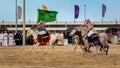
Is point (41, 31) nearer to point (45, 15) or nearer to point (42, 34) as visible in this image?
point (42, 34)

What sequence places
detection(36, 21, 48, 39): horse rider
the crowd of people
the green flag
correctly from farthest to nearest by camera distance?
the crowd of people < the green flag < detection(36, 21, 48, 39): horse rider

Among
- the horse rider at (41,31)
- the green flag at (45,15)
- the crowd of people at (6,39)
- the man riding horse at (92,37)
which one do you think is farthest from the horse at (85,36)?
the crowd of people at (6,39)

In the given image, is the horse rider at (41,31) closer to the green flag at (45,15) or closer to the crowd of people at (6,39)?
the green flag at (45,15)

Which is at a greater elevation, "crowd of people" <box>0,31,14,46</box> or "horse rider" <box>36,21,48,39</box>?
"horse rider" <box>36,21,48,39</box>

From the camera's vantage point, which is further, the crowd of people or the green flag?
the crowd of people

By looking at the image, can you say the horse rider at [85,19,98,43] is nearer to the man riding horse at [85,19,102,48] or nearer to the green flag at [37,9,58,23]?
the man riding horse at [85,19,102,48]

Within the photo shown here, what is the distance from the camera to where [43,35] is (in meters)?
27.8

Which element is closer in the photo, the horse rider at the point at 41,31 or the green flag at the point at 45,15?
the horse rider at the point at 41,31

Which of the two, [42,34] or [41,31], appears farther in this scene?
[42,34]

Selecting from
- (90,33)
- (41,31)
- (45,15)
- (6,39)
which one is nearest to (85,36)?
(90,33)

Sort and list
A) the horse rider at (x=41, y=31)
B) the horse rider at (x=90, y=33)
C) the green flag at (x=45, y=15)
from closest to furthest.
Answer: the horse rider at (x=90, y=33), the horse rider at (x=41, y=31), the green flag at (x=45, y=15)

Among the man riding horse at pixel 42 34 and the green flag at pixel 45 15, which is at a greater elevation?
the green flag at pixel 45 15

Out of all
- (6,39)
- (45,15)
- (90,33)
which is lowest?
(6,39)

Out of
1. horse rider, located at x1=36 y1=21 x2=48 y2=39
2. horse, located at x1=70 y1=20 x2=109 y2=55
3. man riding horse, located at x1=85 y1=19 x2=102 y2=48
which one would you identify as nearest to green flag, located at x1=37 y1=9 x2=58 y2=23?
horse rider, located at x1=36 y1=21 x2=48 y2=39
